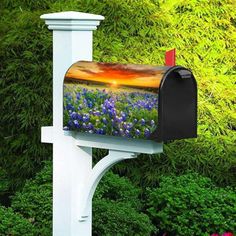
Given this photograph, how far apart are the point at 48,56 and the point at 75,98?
2.74 m

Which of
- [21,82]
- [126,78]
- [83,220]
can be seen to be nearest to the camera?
[126,78]

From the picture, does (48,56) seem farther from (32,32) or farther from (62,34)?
(62,34)

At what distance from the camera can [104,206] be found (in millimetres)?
5512

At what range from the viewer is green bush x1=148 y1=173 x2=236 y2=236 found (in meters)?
5.86

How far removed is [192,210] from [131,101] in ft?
7.70

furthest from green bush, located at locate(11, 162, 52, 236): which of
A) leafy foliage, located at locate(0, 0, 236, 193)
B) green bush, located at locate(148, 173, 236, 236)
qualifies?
green bush, located at locate(148, 173, 236, 236)

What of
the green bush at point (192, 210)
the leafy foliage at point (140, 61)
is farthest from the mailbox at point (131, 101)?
the leafy foliage at point (140, 61)

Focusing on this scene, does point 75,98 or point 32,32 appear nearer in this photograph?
point 75,98

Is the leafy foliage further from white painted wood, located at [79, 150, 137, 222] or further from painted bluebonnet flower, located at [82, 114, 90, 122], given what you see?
painted bluebonnet flower, located at [82, 114, 90, 122]

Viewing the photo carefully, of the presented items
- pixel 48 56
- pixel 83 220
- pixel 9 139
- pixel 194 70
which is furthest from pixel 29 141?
pixel 83 220

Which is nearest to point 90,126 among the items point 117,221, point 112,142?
point 112,142

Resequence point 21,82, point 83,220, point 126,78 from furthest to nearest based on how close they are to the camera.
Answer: point 21,82 < point 83,220 < point 126,78

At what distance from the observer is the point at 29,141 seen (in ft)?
21.5

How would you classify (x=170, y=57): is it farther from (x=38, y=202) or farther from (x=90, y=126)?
(x=38, y=202)
